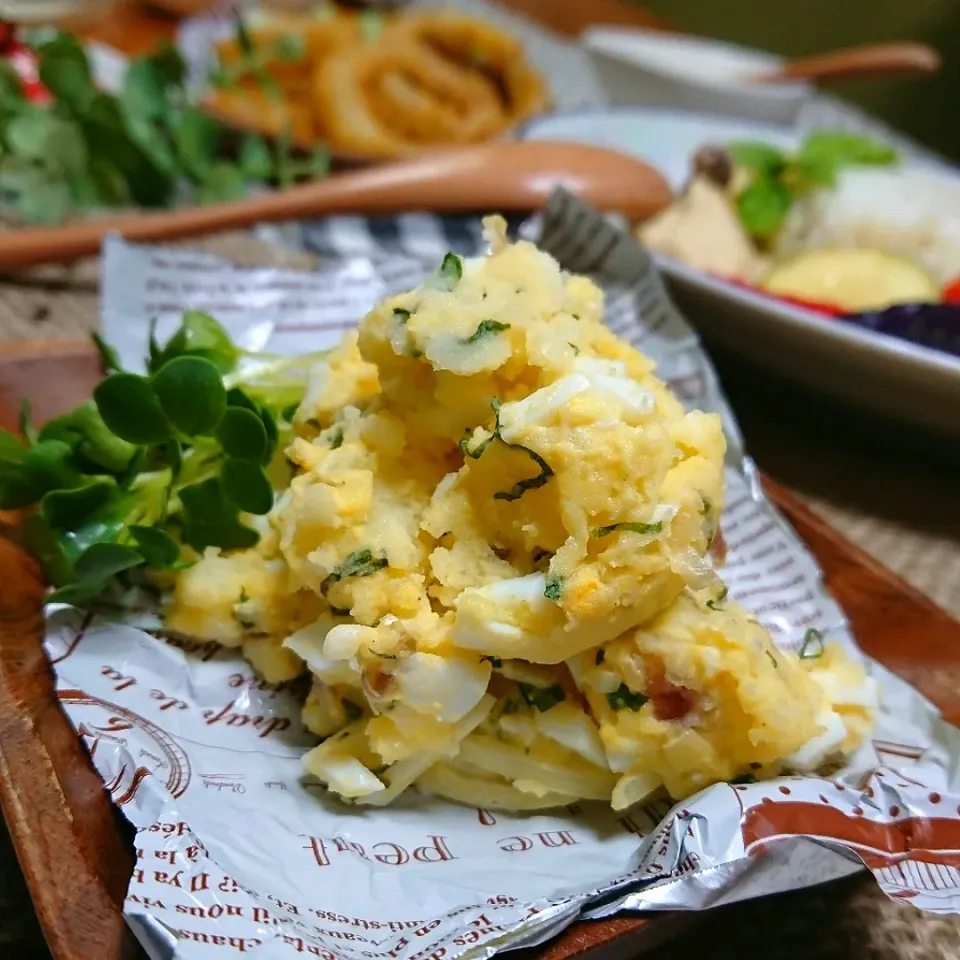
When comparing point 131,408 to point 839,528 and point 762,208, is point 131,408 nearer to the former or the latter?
point 839,528

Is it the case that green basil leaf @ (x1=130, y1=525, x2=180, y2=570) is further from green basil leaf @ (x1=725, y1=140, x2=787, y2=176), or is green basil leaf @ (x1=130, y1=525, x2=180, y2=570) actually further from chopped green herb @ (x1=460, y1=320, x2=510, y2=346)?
green basil leaf @ (x1=725, y1=140, x2=787, y2=176)

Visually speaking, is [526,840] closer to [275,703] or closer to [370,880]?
[370,880]

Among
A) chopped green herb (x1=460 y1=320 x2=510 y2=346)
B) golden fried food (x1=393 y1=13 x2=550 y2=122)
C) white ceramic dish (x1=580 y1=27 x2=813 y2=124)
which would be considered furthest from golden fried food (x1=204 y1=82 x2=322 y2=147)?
chopped green herb (x1=460 y1=320 x2=510 y2=346)

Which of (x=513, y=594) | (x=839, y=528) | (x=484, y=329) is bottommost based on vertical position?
(x=839, y=528)

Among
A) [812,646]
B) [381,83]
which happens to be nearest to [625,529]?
[812,646]

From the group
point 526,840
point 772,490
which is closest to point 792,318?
point 772,490

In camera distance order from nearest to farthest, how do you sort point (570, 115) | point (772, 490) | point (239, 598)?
point (239, 598) → point (772, 490) → point (570, 115)

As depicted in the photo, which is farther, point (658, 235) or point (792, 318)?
point (658, 235)
